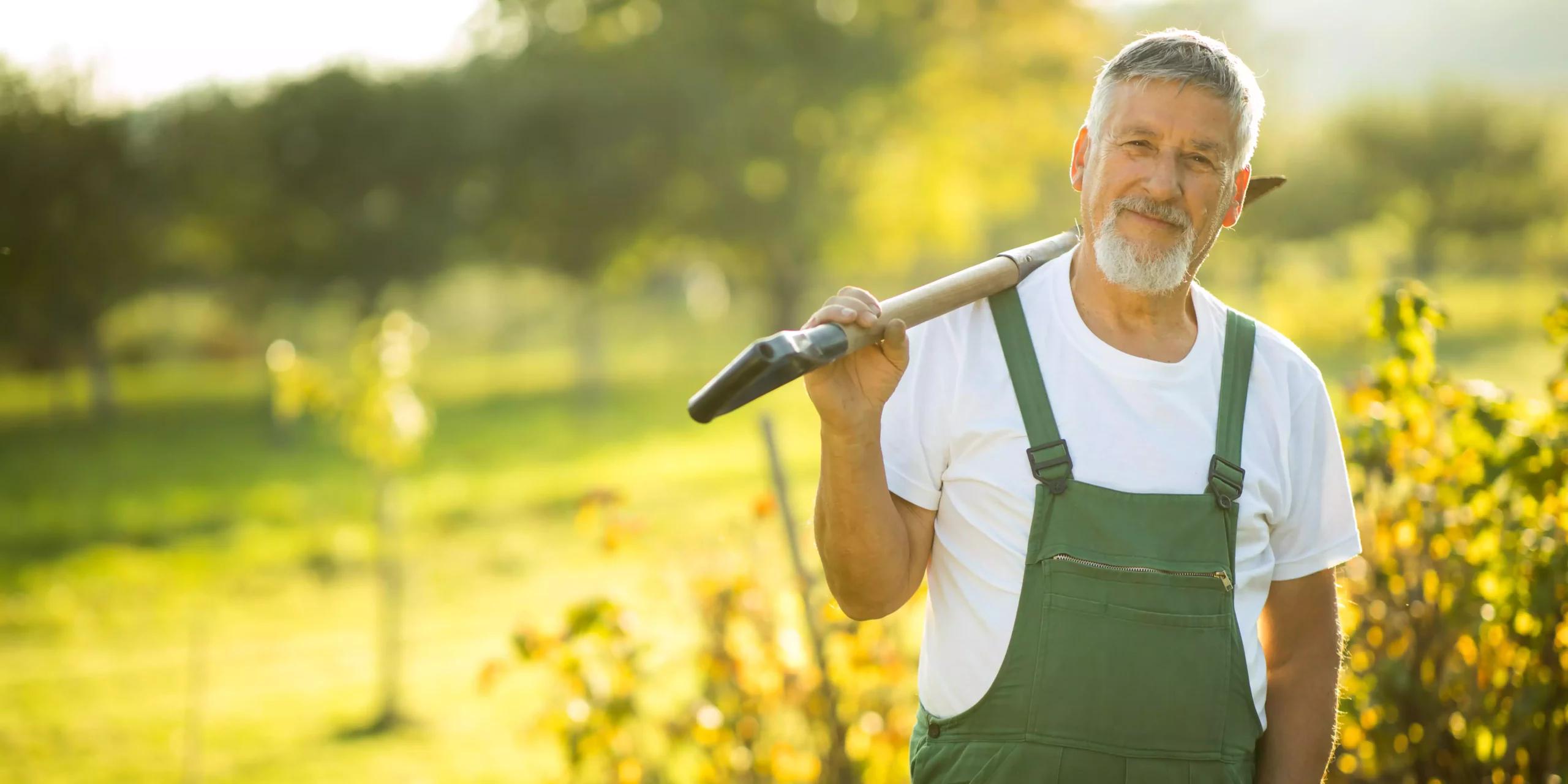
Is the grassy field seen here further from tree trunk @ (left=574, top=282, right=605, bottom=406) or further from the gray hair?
the gray hair

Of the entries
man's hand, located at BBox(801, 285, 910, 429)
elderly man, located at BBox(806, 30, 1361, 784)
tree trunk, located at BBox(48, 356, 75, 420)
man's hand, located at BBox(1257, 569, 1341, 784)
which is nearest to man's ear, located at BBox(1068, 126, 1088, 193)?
elderly man, located at BBox(806, 30, 1361, 784)

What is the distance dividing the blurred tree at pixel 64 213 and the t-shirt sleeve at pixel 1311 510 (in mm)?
18882

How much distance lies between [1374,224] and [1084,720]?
151ft

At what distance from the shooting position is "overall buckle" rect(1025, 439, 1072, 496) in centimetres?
192

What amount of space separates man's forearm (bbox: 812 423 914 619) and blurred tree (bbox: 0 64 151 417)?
1853 cm

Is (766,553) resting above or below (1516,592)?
above

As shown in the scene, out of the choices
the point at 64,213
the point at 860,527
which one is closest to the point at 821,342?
the point at 860,527

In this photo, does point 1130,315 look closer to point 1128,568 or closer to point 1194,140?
point 1194,140

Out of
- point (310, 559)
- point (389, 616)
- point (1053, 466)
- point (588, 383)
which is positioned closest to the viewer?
point (1053, 466)

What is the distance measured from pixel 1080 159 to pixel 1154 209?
0.26 meters

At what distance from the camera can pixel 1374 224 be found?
42250mm

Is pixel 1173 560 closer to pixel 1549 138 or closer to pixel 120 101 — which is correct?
pixel 120 101

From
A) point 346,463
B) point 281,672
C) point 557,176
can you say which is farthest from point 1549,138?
point 281,672

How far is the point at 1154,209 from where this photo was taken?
6.73 ft
